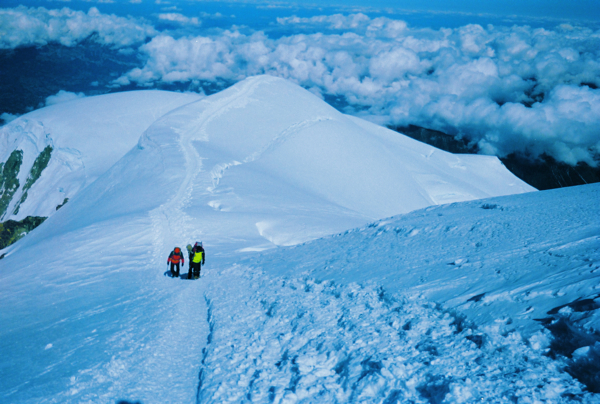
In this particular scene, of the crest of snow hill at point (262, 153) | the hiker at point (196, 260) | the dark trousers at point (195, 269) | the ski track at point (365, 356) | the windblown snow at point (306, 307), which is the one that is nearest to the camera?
the ski track at point (365, 356)

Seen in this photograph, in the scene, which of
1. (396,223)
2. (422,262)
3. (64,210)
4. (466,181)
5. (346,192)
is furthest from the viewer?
(466,181)

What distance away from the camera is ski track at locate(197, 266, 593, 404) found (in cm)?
461

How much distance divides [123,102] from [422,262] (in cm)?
7112

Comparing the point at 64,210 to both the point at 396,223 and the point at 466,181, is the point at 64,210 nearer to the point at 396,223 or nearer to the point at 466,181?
the point at 396,223

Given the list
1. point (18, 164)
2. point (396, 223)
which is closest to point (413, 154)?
point (396, 223)

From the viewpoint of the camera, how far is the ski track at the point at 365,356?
15.1ft

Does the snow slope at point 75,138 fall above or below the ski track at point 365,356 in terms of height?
below

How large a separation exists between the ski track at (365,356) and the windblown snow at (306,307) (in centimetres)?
3

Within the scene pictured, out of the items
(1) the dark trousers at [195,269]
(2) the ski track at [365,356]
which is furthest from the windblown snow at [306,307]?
(1) the dark trousers at [195,269]

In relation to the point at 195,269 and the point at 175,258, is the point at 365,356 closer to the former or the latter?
the point at 195,269

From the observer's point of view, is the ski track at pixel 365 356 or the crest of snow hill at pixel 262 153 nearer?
the ski track at pixel 365 356

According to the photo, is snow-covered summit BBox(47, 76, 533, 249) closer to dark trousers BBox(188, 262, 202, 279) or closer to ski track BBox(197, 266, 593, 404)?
dark trousers BBox(188, 262, 202, 279)

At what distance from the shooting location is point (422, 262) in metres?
9.19

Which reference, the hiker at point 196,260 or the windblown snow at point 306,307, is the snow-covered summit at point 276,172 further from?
the hiker at point 196,260
